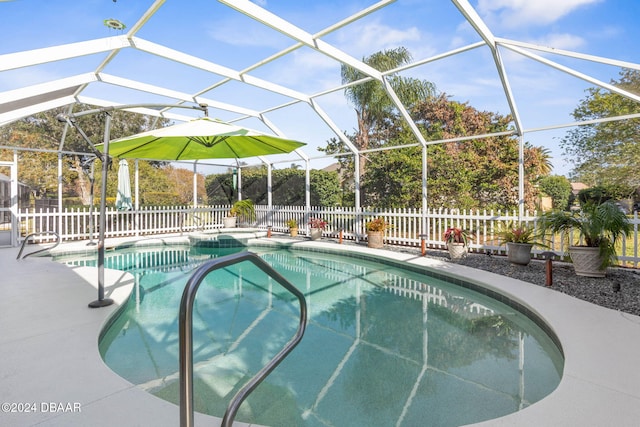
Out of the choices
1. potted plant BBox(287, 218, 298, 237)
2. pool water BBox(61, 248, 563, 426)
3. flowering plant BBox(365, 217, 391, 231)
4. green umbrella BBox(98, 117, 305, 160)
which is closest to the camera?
pool water BBox(61, 248, 563, 426)

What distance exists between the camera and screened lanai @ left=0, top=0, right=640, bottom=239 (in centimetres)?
497

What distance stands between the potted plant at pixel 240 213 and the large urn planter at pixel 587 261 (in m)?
10.4

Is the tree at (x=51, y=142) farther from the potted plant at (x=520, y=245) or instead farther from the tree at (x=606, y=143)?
the tree at (x=606, y=143)

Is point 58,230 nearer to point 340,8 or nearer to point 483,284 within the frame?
point 340,8

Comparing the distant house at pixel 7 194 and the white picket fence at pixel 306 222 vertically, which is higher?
the distant house at pixel 7 194

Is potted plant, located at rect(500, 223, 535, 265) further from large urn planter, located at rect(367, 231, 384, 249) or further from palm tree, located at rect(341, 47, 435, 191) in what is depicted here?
palm tree, located at rect(341, 47, 435, 191)

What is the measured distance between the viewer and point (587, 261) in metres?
4.86

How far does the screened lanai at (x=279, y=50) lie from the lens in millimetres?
4973

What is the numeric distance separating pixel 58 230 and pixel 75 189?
12433 millimetres

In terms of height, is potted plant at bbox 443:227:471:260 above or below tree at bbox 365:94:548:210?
below

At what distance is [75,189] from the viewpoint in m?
19.3

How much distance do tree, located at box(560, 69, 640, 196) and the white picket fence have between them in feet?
6.51

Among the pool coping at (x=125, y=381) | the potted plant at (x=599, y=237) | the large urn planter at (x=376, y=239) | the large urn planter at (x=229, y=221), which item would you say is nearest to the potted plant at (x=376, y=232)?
the large urn planter at (x=376, y=239)

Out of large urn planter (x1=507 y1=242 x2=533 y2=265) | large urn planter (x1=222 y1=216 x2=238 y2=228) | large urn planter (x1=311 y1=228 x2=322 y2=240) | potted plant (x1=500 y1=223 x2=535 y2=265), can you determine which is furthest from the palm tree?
large urn planter (x1=507 y1=242 x2=533 y2=265)
